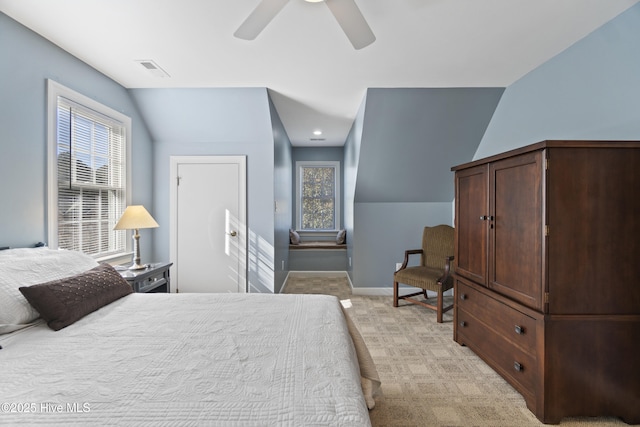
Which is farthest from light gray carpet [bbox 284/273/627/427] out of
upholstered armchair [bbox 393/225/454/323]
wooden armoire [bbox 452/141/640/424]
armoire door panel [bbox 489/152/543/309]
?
armoire door panel [bbox 489/152/543/309]

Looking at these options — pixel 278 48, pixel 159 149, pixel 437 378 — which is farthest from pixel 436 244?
pixel 159 149

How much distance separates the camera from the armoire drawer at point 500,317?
187 cm

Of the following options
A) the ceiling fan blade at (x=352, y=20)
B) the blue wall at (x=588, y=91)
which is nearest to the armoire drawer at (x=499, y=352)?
the blue wall at (x=588, y=91)

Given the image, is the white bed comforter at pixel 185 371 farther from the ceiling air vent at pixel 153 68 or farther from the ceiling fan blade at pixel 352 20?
the ceiling air vent at pixel 153 68

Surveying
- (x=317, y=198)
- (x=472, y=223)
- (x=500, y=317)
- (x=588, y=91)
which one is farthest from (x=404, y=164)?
(x=317, y=198)

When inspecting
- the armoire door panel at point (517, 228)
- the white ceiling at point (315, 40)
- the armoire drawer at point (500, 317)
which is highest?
the white ceiling at point (315, 40)

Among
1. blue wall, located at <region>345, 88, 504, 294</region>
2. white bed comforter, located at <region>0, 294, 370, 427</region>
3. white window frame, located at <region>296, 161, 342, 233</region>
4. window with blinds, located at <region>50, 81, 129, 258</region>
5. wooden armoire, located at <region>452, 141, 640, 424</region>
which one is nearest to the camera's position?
white bed comforter, located at <region>0, 294, 370, 427</region>

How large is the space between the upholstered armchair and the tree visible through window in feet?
7.45

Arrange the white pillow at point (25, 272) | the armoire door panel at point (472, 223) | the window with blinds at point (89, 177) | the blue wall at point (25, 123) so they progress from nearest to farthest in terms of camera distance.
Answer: the white pillow at point (25, 272)
the blue wall at point (25, 123)
the armoire door panel at point (472, 223)
the window with blinds at point (89, 177)

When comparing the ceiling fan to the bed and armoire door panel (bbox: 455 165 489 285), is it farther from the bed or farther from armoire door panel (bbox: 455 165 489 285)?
the bed

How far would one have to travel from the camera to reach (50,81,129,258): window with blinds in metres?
2.47

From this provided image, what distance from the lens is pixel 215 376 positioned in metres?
1.07

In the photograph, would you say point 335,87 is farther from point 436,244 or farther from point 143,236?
point 143,236

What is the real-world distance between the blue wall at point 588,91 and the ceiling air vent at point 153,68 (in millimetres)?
3438
